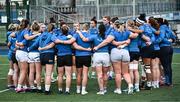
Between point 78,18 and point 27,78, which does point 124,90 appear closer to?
point 27,78

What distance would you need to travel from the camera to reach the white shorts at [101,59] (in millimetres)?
13938

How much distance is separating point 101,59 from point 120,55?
50cm

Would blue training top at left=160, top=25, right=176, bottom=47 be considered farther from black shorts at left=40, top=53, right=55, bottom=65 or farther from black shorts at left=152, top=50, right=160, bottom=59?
black shorts at left=40, top=53, right=55, bottom=65

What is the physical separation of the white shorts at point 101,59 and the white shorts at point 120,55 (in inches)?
6.1

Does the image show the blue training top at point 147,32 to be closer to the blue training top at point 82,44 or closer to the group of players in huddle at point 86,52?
the group of players in huddle at point 86,52

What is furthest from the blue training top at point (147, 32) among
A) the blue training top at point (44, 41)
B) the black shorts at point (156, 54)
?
the blue training top at point (44, 41)

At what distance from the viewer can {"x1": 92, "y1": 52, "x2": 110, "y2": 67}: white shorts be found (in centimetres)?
1394

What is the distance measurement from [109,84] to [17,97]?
11.8 ft

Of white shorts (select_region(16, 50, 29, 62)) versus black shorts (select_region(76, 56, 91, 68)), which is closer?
black shorts (select_region(76, 56, 91, 68))

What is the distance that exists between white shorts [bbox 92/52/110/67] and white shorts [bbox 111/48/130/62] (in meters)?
0.16

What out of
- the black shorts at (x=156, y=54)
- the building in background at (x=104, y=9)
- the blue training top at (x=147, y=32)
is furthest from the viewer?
the building in background at (x=104, y=9)

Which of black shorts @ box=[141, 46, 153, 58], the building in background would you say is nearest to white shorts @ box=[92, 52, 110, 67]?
black shorts @ box=[141, 46, 153, 58]

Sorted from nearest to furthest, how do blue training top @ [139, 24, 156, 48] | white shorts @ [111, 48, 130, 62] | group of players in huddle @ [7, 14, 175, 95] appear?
white shorts @ [111, 48, 130, 62] → group of players in huddle @ [7, 14, 175, 95] → blue training top @ [139, 24, 156, 48]

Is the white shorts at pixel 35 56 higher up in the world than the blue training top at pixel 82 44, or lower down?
lower down
